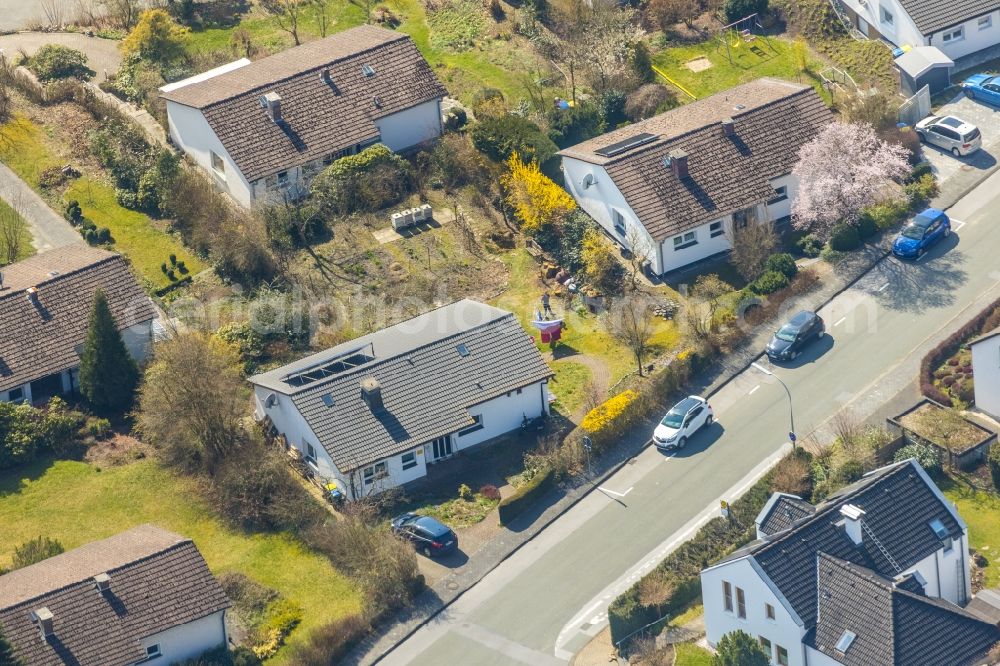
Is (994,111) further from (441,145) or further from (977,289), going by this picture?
(441,145)

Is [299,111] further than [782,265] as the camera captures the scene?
Yes

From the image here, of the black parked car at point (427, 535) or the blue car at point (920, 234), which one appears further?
the blue car at point (920, 234)

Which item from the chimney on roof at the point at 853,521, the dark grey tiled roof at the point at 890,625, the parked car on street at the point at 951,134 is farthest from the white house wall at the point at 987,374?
the parked car on street at the point at 951,134

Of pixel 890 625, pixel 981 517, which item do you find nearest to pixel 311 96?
pixel 981 517

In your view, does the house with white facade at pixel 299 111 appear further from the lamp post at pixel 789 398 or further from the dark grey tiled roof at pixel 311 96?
the lamp post at pixel 789 398

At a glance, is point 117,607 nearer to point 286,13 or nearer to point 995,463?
point 995,463
